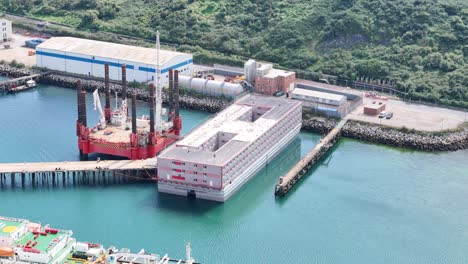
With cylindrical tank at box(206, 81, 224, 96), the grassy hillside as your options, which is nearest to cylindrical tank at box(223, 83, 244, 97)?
cylindrical tank at box(206, 81, 224, 96)

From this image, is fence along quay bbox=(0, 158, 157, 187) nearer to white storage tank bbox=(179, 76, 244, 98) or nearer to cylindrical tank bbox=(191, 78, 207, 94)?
white storage tank bbox=(179, 76, 244, 98)

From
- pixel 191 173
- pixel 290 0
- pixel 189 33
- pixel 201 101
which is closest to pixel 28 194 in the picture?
pixel 191 173

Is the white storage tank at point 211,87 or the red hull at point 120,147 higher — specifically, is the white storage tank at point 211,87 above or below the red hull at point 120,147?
above

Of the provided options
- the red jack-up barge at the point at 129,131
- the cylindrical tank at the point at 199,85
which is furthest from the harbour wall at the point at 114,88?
the red jack-up barge at the point at 129,131

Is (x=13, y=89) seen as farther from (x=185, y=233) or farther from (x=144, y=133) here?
(x=185, y=233)

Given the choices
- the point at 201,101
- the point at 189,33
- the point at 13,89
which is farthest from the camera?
the point at 189,33

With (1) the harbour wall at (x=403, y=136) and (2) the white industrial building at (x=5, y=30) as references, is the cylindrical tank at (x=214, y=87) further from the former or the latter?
(2) the white industrial building at (x=5, y=30)

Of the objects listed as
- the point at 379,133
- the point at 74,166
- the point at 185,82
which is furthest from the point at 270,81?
the point at 74,166
